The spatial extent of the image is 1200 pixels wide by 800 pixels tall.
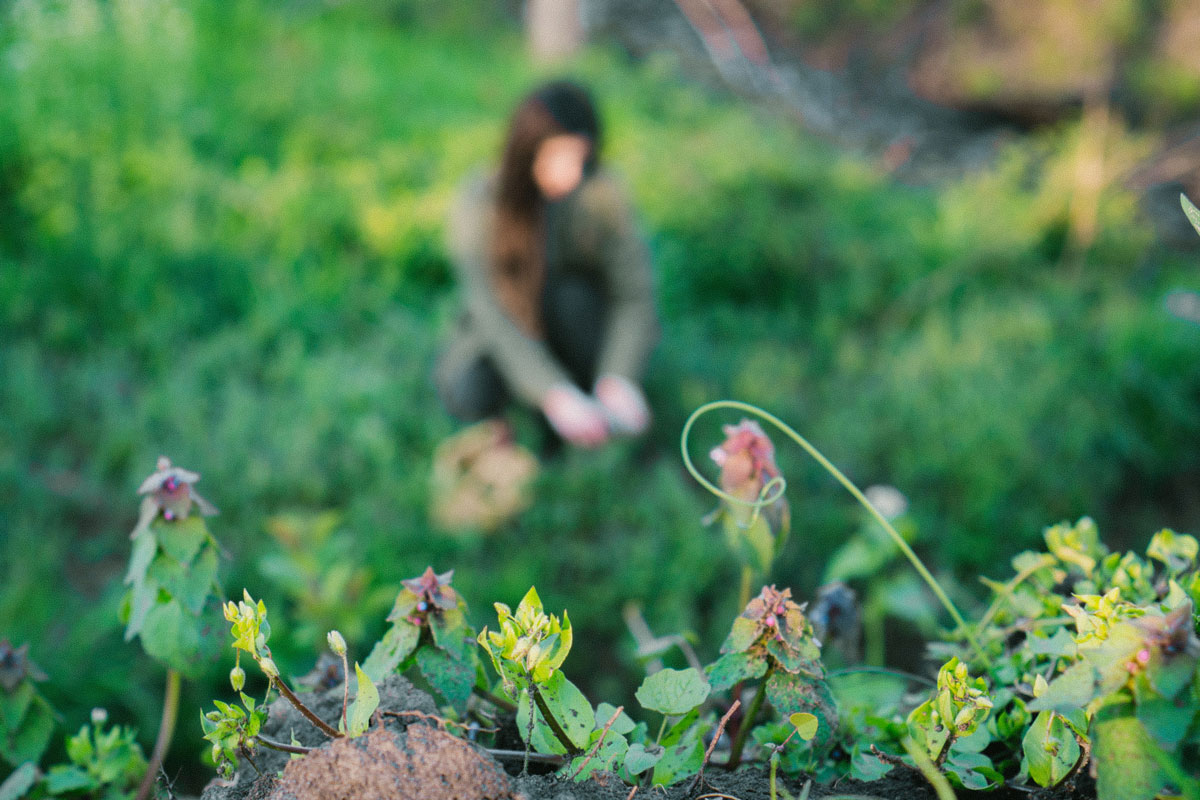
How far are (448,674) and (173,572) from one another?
0.29 m

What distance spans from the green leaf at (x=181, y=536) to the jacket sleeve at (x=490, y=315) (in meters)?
1.83

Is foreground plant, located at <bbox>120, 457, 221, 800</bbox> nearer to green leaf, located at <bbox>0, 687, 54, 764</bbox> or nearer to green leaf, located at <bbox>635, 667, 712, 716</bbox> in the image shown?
green leaf, located at <bbox>0, 687, 54, 764</bbox>

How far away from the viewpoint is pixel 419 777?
23.5 inches

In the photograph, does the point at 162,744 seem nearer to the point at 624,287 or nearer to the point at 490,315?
the point at 490,315

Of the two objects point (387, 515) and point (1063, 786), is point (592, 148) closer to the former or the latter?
point (387, 515)

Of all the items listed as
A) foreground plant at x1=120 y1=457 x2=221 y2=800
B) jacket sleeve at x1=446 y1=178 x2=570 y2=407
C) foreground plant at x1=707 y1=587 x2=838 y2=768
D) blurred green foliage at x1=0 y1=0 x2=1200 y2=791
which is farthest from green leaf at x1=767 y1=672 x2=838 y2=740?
jacket sleeve at x1=446 y1=178 x2=570 y2=407

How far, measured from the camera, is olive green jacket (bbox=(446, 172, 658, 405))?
261cm

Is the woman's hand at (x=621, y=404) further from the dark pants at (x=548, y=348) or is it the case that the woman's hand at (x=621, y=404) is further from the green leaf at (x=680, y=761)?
the green leaf at (x=680, y=761)

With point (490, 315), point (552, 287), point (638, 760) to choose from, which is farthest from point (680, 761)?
point (552, 287)

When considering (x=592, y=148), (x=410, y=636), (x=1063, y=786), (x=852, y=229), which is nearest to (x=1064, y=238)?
(x=852, y=229)

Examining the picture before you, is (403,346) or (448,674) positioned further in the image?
(403,346)

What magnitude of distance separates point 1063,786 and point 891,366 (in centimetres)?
284

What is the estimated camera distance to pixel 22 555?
2.05 meters

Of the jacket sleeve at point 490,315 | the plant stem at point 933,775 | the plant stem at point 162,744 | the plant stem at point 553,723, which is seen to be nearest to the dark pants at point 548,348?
the jacket sleeve at point 490,315
